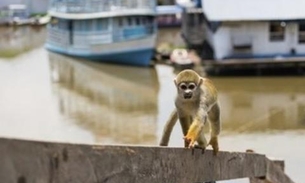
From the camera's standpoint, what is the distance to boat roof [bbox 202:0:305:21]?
830 inches

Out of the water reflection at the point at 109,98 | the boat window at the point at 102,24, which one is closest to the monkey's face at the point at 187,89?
the water reflection at the point at 109,98

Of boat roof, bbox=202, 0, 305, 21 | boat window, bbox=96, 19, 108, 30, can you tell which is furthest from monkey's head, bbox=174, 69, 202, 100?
boat window, bbox=96, 19, 108, 30

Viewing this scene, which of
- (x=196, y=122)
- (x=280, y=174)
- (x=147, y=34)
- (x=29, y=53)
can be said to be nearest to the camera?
(x=196, y=122)

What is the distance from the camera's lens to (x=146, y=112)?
16.9 meters

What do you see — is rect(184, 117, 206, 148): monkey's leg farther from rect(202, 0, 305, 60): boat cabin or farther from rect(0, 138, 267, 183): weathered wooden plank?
rect(202, 0, 305, 60): boat cabin

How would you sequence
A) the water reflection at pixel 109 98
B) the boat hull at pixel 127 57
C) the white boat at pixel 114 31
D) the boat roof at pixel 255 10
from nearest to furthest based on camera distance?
the water reflection at pixel 109 98 → the boat roof at pixel 255 10 → the boat hull at pixel 127 57 → the white boat at pixel 114 31

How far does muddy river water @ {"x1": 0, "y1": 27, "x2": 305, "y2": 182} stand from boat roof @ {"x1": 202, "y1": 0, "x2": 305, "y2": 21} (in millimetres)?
2160

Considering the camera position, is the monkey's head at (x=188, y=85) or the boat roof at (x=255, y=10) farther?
the boat roof at (x=255, y=10)

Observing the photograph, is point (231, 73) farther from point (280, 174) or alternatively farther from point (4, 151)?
point (4, 151)

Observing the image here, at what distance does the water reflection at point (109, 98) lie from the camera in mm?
15414

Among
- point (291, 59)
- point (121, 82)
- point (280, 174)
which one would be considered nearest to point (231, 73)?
point (291, 59)

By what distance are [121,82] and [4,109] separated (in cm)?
459

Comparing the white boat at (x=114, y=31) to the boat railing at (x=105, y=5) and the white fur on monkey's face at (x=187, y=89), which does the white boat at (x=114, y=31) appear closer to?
the boat railing at (x=105, y=5)

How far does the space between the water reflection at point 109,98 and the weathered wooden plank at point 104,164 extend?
11.1 meters
